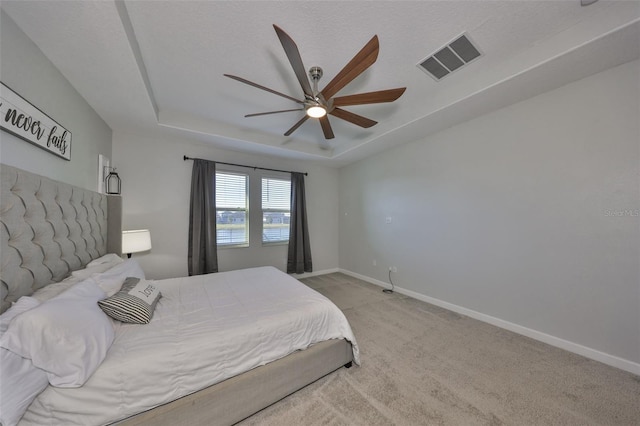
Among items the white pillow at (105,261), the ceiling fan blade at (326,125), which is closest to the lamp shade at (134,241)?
the white pillow at (105,261)

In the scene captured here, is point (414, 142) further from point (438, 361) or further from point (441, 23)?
point (438, 361)

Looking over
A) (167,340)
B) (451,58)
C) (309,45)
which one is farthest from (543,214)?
(167,340)

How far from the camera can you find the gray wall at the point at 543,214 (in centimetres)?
178

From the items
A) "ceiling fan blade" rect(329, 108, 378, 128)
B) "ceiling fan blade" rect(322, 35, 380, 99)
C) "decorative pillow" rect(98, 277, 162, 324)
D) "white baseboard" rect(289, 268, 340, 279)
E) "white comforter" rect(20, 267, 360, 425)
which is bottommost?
"white baseboard" rect(289, 268, 340, 279)

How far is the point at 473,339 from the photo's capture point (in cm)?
221

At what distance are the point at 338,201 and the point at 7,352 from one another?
4531 millimetres

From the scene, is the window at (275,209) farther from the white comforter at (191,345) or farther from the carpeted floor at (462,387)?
the carpeted floor at (462,387)

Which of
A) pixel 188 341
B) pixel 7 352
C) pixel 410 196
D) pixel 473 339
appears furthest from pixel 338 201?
pixel 7 352

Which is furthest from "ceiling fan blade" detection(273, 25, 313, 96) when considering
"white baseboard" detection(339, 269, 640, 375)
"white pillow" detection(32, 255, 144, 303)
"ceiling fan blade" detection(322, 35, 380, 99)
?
"white baseboard" detection(339, 269, 640, 375)

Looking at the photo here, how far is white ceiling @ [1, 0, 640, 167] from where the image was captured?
1410 millimetres

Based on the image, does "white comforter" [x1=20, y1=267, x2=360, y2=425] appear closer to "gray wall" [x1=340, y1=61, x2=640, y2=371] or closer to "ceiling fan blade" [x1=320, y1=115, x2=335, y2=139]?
"ceiling fan blade" [x1=320, y1=115, x2=335, y2=139]

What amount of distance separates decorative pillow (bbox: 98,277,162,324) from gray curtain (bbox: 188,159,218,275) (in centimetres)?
171

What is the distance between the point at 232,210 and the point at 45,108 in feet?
7.85

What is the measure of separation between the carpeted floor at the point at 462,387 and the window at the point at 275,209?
2.49 m
